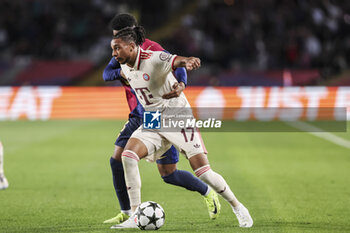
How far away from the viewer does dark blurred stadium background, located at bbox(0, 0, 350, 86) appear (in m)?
21.8

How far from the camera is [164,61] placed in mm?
5570

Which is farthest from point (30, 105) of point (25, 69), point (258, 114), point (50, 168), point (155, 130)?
point (155, 130)

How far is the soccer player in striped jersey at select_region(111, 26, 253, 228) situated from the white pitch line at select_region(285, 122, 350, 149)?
8474mm

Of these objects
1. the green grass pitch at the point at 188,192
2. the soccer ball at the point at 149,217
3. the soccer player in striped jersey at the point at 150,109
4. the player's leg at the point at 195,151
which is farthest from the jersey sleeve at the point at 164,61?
the green grass pitch at the point at 188,192

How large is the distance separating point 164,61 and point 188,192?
3.16m

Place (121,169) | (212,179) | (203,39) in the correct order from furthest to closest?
(203,39) → (121,169) → (212,179)

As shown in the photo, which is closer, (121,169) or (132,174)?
(132,174)

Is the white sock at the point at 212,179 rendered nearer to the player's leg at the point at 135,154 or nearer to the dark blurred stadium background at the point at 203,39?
the player's leg at the point at 135,154

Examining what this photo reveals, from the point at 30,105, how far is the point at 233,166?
11.7m

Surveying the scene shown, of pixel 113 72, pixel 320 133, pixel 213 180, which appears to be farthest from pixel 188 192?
pixel 320 133

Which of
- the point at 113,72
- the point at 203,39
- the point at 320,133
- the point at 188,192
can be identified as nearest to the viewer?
the point at 113,72

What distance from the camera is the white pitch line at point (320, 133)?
571 inches

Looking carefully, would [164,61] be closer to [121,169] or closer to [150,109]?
[150,109]

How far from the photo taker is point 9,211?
22.6 ft
